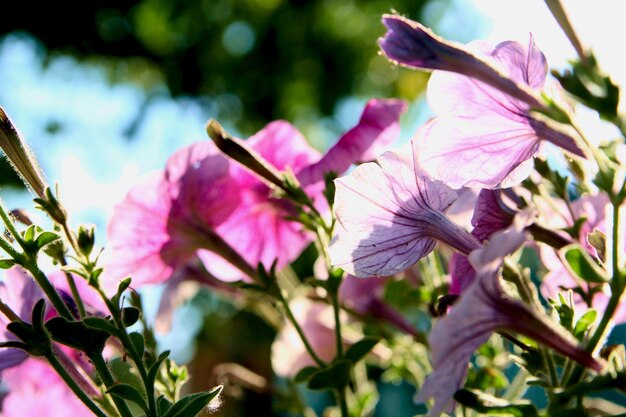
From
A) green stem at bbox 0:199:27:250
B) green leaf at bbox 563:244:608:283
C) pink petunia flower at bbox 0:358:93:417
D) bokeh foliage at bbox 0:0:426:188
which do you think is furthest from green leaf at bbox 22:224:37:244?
bokeh foliage at bbox 0:0:426:188

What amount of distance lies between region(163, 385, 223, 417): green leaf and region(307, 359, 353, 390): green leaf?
0.33 feet

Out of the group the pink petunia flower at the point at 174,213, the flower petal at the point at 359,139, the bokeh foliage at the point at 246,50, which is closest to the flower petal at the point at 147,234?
the pink petunia flower at the point at 174,213

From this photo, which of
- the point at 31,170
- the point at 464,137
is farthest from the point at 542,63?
the point at 31,170

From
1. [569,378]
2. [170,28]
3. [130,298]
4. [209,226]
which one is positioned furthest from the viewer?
[170,28]

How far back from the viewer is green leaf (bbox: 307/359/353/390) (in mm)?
408

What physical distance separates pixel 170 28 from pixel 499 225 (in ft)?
17.0

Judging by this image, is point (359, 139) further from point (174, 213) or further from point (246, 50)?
point (246, 50)

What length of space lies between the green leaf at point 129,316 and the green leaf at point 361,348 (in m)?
0.13

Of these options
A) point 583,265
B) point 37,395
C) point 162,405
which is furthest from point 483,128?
point 37,395

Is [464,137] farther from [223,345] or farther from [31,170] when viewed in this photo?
[223,345]

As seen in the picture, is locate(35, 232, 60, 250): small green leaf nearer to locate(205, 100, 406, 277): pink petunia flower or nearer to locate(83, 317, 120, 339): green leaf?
locate(83, 317, 120, 339): green leaf

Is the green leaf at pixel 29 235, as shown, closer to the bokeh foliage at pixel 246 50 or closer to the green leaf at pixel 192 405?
the green leaf at pixel 192 405

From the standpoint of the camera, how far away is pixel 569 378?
0.28 metres

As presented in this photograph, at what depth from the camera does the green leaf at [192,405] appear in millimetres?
315
